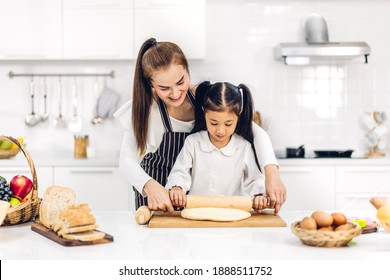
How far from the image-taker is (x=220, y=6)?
425 centimetres

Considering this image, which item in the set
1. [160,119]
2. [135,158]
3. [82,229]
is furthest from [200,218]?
[160,119]

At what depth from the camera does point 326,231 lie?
1.52 m

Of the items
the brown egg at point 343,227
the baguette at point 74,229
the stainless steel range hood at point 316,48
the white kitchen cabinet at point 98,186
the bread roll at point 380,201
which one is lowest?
the white kitchen cabinet at point 98,186

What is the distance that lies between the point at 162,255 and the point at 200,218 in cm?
41

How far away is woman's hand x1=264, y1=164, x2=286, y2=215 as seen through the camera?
6.62 feet

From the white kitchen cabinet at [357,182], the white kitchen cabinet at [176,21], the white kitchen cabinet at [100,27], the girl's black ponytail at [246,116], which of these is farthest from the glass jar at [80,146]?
the girl's black ponytail at [246,116]

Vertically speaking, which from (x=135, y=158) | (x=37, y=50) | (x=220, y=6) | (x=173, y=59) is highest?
(x=220, y=6)

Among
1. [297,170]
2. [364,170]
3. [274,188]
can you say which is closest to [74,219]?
[274,188]

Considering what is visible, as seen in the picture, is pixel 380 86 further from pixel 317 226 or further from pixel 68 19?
pixel 317 226

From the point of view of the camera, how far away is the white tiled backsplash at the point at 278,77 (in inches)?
167

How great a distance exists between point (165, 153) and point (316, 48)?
1782 mm

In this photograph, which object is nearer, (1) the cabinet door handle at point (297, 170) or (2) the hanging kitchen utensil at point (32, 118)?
(1) the cabinet door handle at point (297, 170)

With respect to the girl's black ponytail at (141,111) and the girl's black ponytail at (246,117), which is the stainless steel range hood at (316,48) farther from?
the girl's black ponytail at (141,111)

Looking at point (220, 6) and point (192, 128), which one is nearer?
point (192, 128)
